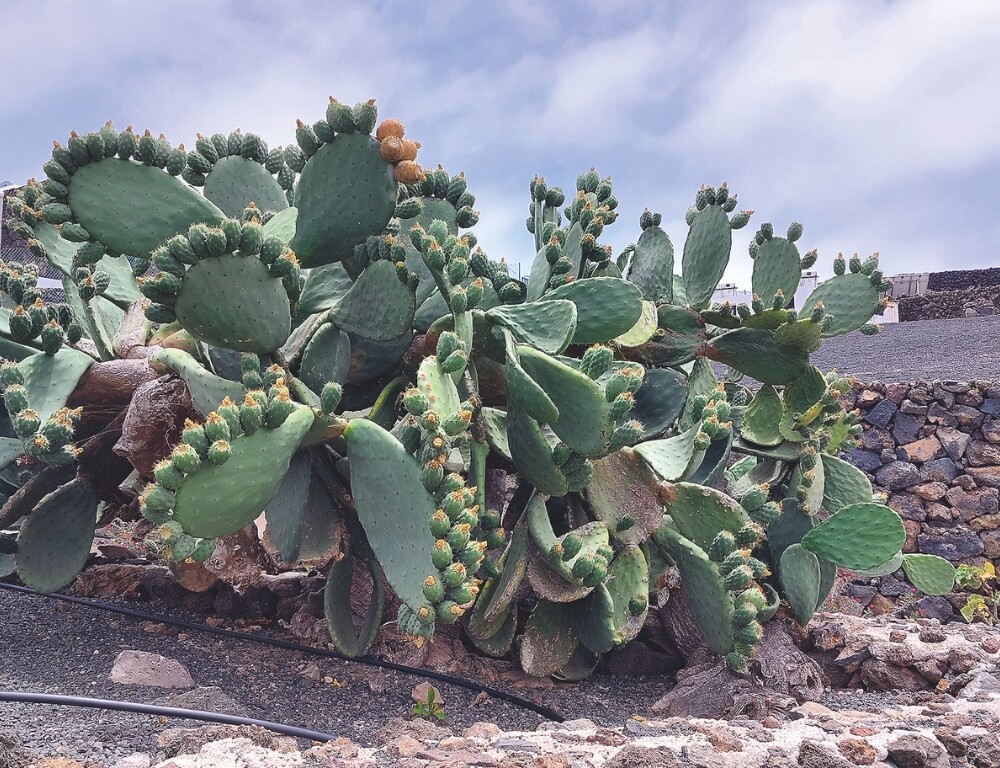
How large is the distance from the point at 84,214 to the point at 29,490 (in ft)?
3.65

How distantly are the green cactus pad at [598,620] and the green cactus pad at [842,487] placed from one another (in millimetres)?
1364

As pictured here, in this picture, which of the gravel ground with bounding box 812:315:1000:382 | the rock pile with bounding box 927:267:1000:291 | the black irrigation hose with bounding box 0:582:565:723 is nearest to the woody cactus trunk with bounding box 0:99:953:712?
the black irrigation hose with bounding box 0:582:565:723

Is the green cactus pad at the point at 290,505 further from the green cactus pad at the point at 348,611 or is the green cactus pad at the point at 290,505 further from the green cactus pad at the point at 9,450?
the green cactus pad at the point at 9,450

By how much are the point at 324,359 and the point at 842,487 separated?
2.27m

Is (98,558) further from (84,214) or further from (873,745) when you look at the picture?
(873,745)

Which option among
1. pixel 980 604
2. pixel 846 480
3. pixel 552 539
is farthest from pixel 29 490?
pixel 980 604

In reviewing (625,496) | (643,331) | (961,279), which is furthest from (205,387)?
(961,279)

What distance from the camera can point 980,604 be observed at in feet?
20.8

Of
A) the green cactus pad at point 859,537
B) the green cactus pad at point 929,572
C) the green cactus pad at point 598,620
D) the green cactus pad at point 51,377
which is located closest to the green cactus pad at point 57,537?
the green cactus pad at point 51,377

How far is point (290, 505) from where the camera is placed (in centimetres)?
239

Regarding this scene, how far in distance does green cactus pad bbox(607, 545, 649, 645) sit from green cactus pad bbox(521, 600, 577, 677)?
0.65 feet

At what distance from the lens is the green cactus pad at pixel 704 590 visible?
2508 millimetres

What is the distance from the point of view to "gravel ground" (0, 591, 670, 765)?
1909 millimetres

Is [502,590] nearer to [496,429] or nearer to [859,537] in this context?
[496,429]
